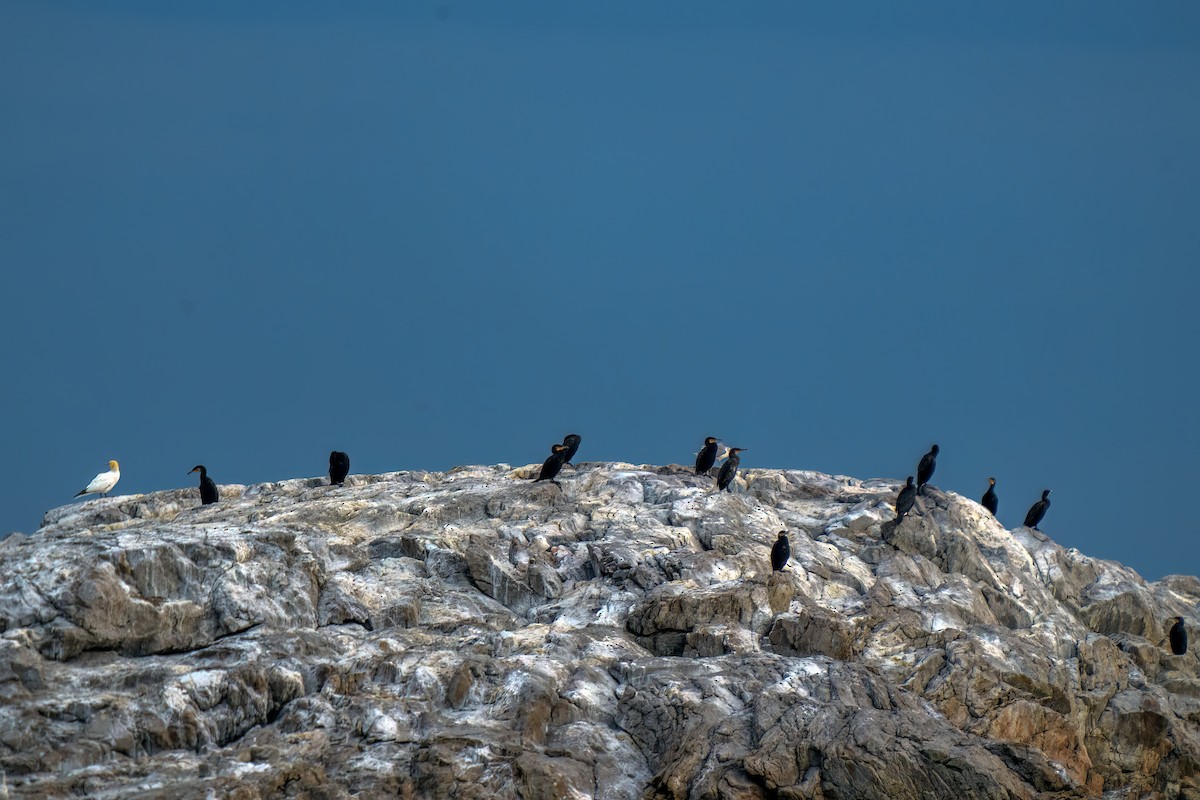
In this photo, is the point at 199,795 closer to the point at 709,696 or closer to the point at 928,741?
the point at 709,696

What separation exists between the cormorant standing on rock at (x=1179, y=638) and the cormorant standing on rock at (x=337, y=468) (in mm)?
21744

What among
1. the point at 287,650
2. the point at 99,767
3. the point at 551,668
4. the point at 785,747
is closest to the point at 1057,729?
the point at 785,747

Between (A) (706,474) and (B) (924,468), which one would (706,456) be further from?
(B) (924,468)

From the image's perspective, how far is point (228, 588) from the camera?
98.4ft

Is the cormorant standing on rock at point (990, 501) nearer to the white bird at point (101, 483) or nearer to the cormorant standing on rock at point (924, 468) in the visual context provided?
the cormorant standing on rock at point (924, 468)

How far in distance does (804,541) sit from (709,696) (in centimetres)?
974

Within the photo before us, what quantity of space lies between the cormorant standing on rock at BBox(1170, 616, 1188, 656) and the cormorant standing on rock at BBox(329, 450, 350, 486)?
2174 centimetres

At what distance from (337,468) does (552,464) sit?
6.47m

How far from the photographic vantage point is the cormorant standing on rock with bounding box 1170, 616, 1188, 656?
40438mm

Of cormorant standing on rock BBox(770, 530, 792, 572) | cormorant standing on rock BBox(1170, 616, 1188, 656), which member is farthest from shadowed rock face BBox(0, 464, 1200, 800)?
cormorant standing on rock BBox(1170, 616, 1188, 656)

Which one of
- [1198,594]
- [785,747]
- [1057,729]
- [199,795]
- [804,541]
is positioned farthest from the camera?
[1198,594]

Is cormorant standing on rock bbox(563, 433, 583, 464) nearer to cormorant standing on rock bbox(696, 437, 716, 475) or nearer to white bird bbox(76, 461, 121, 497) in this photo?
cormorant standing on rock bbox(696, 437, 716, 475)

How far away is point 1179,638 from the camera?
40438 mm

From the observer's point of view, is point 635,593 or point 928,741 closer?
point 928,741
